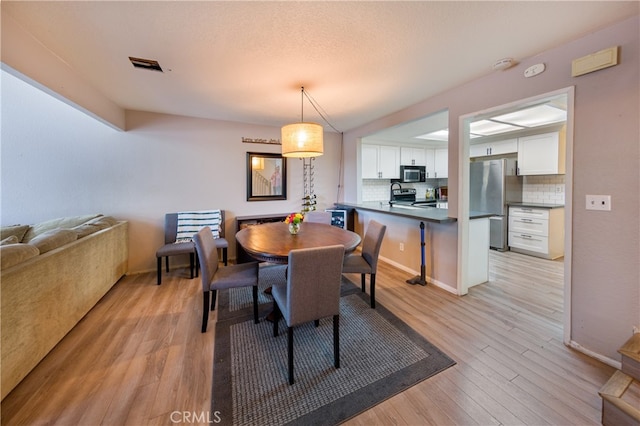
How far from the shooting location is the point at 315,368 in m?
1.70

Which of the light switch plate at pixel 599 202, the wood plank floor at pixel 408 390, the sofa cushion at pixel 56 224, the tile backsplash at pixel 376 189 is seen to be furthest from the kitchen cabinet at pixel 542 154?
the sofa cushion at pixel 56 224

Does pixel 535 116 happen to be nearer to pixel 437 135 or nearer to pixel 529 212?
pixel 437 135

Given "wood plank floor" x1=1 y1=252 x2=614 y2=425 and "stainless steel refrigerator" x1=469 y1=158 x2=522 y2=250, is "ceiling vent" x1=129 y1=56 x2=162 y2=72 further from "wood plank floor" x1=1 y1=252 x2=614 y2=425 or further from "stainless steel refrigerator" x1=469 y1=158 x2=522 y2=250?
"stainless steel refrigerator" x1=469 y1=158 x2=522 y2=250

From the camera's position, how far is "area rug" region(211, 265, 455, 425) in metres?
1.39

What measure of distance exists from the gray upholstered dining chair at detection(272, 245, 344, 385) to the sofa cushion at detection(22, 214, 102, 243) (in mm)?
3030

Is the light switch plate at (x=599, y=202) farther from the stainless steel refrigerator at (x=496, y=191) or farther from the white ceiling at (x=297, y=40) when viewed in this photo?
the stainless steel refrigerator at (x=496, y=191)

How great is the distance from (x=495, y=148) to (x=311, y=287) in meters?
5.15

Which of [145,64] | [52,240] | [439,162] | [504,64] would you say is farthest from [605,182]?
[439,162]

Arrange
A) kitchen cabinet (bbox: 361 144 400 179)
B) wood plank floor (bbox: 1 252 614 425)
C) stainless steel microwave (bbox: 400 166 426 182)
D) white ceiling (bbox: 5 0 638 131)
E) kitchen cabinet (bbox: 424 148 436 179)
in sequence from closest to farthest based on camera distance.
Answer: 1. wood plank floor (bbox: 1 252 614 425)
2. white ceiling (bbox: 5 0 638 131)
3. kitchen cabinet (bbox: 361 144 400 179)
4. stainless steel microwave (bbox: 400 166 426 182)
5. kitchen cabinet (bbox: 424 148 436 179)

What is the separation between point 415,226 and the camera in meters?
3.35

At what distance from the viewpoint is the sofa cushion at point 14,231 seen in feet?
8.32

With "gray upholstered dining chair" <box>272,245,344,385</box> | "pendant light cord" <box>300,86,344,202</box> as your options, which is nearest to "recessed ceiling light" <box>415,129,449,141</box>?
"pendant light cord" <box>300,86,344,202</box>

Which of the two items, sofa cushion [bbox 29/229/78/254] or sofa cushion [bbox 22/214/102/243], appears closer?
sofa cushion [bbox 29/229/78/254]

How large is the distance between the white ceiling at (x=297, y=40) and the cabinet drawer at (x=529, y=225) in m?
3.10
